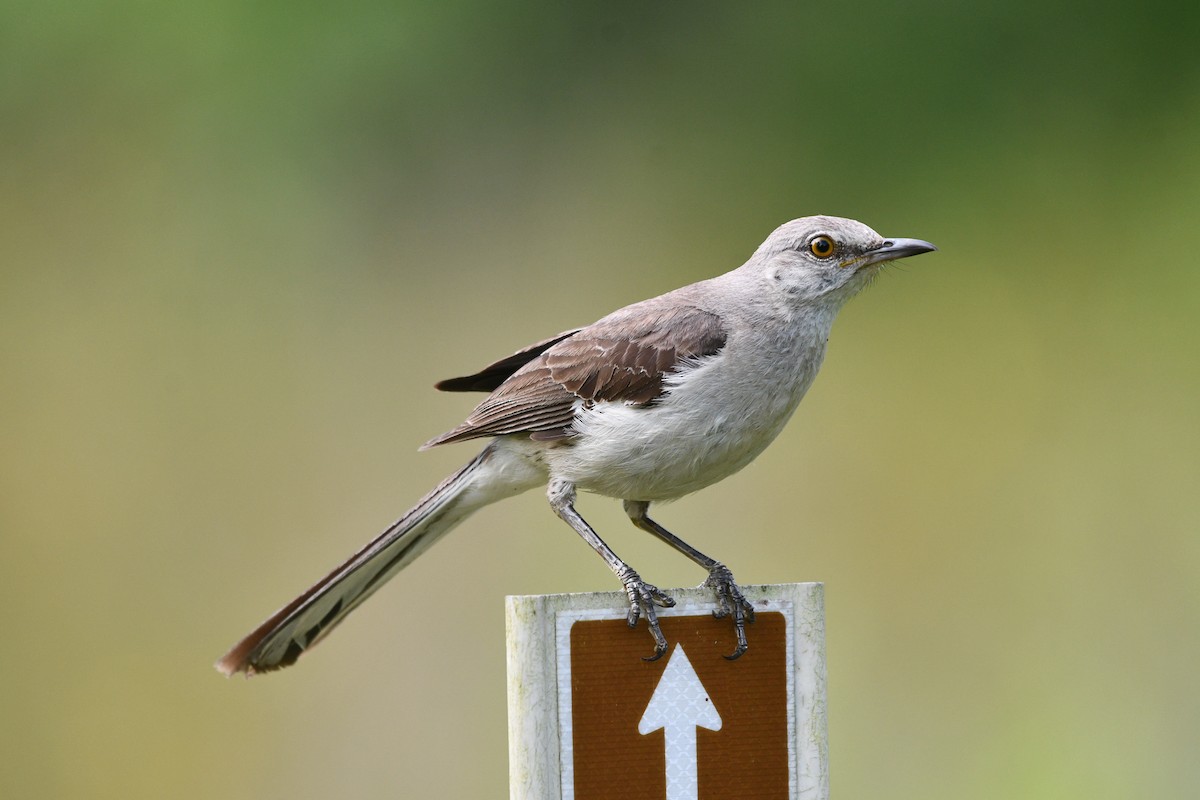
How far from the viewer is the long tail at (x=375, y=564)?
9.15 feet

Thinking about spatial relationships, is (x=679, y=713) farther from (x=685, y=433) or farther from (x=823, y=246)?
(x=823, y=246)

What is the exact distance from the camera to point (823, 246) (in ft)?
10.2

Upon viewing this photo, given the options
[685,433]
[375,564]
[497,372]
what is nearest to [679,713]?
[685,433]

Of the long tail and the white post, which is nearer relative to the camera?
the white post

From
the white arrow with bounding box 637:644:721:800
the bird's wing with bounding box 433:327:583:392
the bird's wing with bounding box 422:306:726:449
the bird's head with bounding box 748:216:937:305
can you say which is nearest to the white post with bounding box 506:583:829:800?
the white arrow with bounding box 637:644:721:800

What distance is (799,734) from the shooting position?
207 centimetres

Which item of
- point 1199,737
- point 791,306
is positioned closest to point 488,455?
point 791,306

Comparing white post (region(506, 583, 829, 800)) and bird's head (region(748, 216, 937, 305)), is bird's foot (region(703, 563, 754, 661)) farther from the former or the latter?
bird's head (region(748, 216, 937, 305))

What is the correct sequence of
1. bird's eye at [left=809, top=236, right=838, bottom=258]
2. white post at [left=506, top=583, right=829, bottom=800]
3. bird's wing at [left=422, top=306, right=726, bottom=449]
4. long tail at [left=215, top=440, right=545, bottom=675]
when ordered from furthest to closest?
bird's eye at [left=809, top=236, right=838, bottom=258], bird's wing at [left=422, top=306, right=726, bottom=449], long tail at [left=215, top=440, right=545, bottom=675], white post at [left=506, top=583, right=829, bottom=800]

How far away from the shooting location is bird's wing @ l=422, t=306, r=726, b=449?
2.98 m

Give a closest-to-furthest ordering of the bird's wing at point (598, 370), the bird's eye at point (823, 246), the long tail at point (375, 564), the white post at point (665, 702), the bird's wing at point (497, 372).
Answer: the white post at point (665, 702) → the long tail at point (375, 564) → the bird's wing at point (598, 370) → the bird's eye at point (823, 246) → the bird's wing at point (497, 372)

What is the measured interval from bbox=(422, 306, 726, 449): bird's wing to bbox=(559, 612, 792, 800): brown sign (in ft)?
3.25

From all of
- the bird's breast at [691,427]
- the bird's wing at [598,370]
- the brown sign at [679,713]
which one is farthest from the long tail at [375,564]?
the brown sign at [679,713]

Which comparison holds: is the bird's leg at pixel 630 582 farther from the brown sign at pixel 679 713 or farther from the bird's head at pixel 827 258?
the bird's head at pixel 827 258
